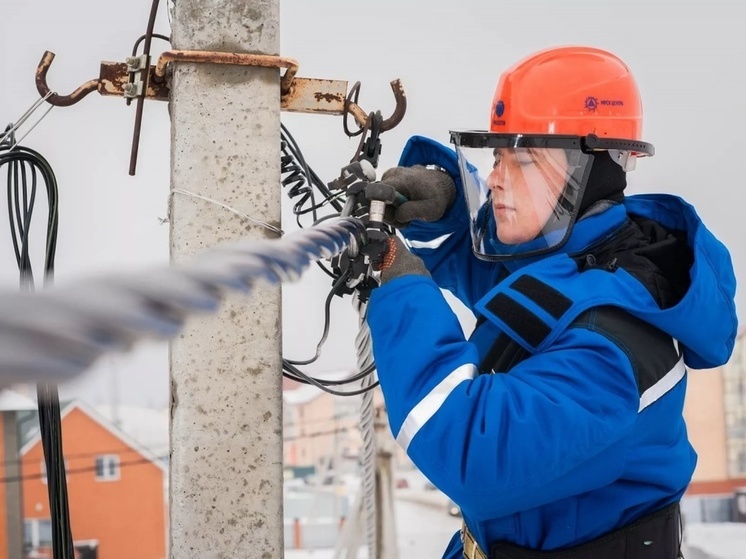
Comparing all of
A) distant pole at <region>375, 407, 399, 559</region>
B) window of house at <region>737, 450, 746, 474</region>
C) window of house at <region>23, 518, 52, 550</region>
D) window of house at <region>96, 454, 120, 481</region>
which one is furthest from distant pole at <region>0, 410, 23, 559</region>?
window of house at <region>737, 450, 746, 474</region>

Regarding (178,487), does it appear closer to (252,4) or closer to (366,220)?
(366,220)

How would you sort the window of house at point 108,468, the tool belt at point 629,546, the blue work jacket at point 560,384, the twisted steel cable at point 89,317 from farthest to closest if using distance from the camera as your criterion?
1. the window of house at point 108,468
2. the tool belt at point 629,546
3. the blue work jacket at point 560,384
4. the twisted steel cable at point 89,317

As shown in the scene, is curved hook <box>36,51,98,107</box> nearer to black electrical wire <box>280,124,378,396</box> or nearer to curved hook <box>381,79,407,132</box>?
black electrical wire <box>280,124,378,396</box>

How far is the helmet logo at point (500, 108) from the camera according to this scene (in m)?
1.48

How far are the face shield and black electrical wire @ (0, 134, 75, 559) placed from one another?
781 millimetres

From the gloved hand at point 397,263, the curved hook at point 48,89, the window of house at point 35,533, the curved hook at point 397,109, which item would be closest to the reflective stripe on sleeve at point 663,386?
the gloved hand at point 397,263

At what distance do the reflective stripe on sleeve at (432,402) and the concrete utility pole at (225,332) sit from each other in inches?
13.2

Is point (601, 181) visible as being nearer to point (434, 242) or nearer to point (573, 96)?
point (573, 96)

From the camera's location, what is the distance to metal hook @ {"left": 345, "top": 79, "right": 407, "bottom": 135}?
1521 millimetres

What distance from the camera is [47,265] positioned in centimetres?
162

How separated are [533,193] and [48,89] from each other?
863mm

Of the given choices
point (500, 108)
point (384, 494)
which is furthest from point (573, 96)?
point (384, 494)

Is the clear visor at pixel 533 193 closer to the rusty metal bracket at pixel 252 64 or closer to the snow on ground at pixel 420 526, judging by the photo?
the rusty metal bracket at pixel 252 64

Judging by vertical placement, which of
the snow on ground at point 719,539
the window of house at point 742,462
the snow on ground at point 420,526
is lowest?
the snow on ground at point 719,539
